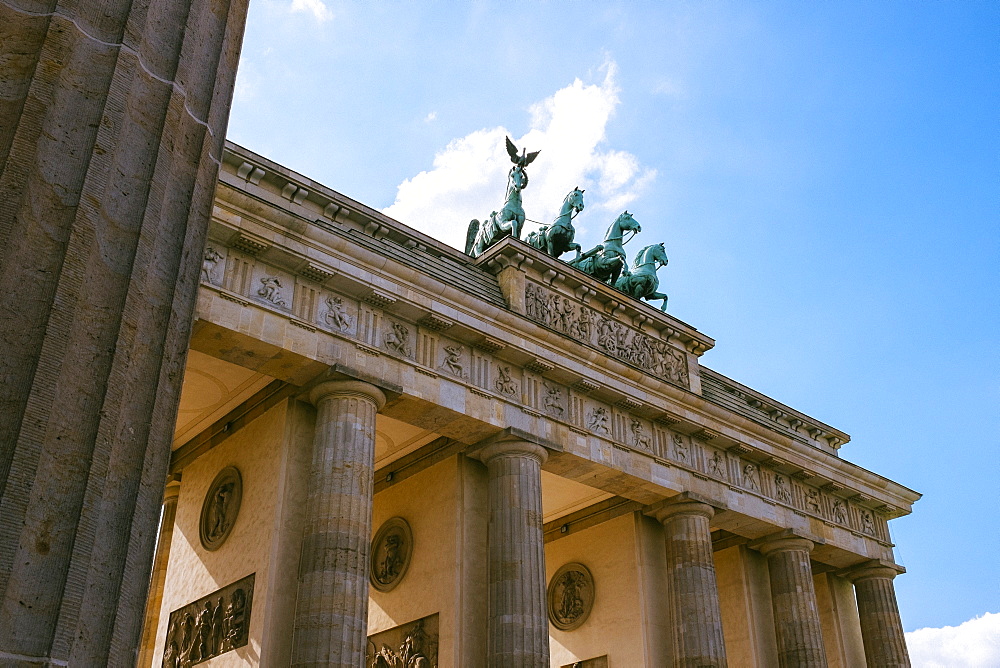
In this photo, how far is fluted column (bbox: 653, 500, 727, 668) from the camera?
22703mm

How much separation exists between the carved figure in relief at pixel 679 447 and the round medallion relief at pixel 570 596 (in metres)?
4.31

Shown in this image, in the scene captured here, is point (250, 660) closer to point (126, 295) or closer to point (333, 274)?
point (333, 274)

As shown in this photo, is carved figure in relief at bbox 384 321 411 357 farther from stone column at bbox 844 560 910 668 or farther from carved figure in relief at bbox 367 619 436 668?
stone column at bbox 844 560 910 668

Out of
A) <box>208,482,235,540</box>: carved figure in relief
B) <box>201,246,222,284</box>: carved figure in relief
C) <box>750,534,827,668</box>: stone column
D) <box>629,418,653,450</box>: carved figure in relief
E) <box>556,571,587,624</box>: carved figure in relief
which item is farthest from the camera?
<box>556,571,587,624</box>: carved figure in relief

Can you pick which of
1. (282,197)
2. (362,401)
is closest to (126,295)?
(362,401)

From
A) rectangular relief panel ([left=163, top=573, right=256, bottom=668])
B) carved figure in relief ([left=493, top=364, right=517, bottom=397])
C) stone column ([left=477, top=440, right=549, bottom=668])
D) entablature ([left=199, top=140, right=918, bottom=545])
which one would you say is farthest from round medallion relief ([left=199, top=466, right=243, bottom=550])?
carved figure in relief ([left=493, top=364, right=517, bottom=397])

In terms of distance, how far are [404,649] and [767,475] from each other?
11.4 meters

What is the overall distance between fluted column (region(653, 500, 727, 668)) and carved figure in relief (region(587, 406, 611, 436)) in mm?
2966

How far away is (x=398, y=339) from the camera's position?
19.8 meters

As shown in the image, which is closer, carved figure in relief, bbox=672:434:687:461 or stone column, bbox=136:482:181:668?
stone column, bbox=136:482:181:668

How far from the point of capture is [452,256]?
901 inches

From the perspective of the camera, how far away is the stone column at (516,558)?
18891mm

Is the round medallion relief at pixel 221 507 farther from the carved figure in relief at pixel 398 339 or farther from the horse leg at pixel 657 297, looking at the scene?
the horse leg at pixel 657 297

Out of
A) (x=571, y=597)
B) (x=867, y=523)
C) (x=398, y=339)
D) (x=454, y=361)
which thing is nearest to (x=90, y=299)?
(x=398, y=339)
